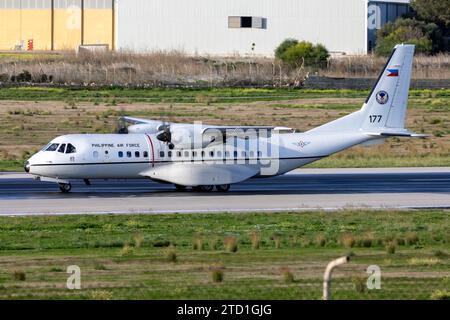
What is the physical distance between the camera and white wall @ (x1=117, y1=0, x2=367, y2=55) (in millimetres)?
106750

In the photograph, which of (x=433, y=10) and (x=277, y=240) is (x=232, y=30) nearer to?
(x=433, y=10)

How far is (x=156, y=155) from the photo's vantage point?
39.0 m

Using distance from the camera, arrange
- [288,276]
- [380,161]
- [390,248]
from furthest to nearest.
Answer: [380,161] → [390,248] → [288,276]

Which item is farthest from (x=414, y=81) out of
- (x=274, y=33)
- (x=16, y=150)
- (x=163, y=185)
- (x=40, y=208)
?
(x=40, y=208)

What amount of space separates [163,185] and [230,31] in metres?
67.5

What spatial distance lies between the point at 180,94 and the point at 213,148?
4354 centimetres

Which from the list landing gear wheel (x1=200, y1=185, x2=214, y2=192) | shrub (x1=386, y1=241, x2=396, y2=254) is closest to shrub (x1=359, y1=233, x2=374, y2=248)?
shrub (x1=386, y1=241, x2=396, y2=254)

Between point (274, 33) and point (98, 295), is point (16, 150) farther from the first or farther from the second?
point (274, 33)

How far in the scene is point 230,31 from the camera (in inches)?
4281

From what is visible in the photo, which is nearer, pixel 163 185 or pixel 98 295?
pixel 98 295

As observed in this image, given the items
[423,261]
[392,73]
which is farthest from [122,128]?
[423,261]

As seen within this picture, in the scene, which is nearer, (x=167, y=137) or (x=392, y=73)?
(x=167, y=137)

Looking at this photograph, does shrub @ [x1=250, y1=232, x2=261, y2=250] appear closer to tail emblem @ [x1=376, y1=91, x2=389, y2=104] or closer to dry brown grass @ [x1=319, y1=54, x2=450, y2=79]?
tail emblem @ [x1=376, y1=91, x2=389, y2=104]

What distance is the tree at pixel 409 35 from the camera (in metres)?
105
